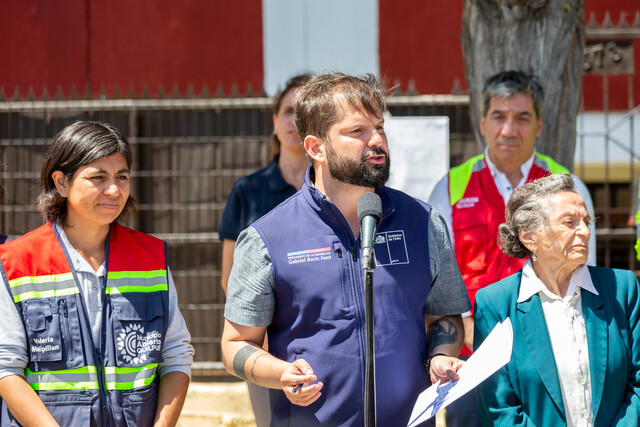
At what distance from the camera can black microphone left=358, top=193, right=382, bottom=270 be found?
2.41 m

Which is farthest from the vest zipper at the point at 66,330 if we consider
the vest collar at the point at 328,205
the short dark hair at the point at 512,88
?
the short dark hair at the point at 512,88

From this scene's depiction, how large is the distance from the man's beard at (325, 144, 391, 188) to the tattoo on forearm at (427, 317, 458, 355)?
1.98 ft

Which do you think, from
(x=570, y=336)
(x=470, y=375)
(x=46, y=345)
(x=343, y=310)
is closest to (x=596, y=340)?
(x=570, y=336)

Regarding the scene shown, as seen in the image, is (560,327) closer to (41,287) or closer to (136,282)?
(136,282)

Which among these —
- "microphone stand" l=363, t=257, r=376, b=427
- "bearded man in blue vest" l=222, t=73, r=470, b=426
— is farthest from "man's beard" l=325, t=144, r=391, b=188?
"microphone stand" l=363, t=257, r=376, b=427

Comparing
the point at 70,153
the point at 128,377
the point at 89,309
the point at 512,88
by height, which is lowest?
the point at 128,377

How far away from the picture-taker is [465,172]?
405 centimetres

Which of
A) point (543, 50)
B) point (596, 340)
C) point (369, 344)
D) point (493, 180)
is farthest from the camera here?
point (543, 50)

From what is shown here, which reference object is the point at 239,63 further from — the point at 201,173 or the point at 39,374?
the point at 39,374

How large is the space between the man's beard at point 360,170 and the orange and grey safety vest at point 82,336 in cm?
89

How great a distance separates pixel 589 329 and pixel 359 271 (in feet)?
3.19

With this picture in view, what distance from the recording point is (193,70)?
36.3ft

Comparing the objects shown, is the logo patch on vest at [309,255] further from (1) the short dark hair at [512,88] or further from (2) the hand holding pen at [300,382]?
(1) the short dark hair at [512,88]

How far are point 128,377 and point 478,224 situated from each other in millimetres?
1838
